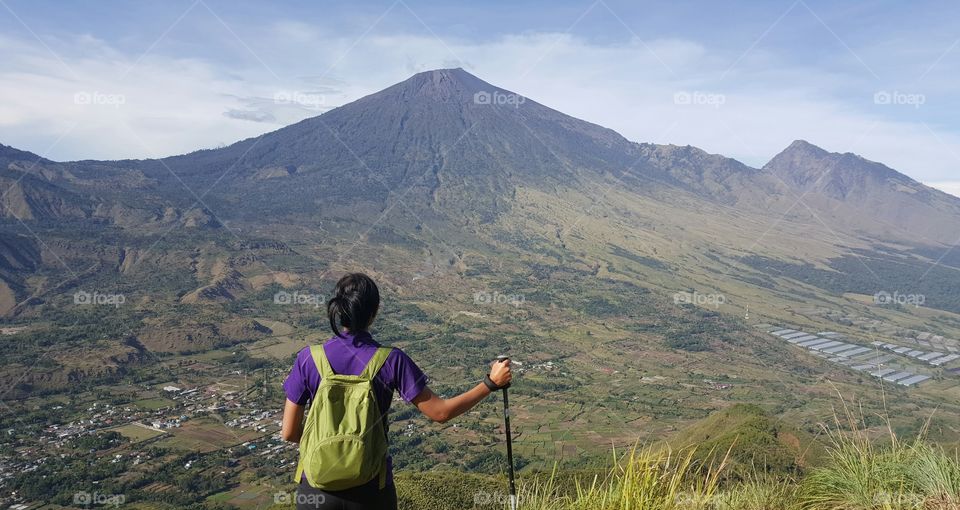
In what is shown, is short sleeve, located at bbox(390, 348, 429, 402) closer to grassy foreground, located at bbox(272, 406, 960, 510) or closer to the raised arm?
the raised arm

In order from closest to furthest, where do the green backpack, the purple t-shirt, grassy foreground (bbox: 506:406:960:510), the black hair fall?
1. the green backpack
2. the purple t-shirt
3. the black hair
4. grassy foreground (bbox: 506:406:960:510)

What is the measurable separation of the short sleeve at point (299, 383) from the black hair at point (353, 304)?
0.18 metres

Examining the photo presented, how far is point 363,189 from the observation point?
14250cm

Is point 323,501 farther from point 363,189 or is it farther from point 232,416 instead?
point 363,189

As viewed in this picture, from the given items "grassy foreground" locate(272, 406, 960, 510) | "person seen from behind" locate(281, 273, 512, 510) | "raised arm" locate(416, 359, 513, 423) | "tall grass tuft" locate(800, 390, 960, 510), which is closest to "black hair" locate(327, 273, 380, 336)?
"person seen from behind" locate(281, 273, 512, 510)

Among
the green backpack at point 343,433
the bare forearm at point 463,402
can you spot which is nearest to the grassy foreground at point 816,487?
the bare forearm at point 463,402

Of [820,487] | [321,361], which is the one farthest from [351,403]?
[820,487]

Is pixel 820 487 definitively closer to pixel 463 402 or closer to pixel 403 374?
pixel 463 402

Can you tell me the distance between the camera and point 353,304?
2625 millimetres

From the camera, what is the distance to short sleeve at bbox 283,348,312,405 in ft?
8.49

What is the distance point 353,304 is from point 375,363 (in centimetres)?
29

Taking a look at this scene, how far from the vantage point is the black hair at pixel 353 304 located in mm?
2621

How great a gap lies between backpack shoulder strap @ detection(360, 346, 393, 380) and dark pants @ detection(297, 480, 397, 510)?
47cm

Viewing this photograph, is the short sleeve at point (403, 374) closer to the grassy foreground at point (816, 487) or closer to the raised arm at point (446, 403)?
the raised arm at point (446, 403)
